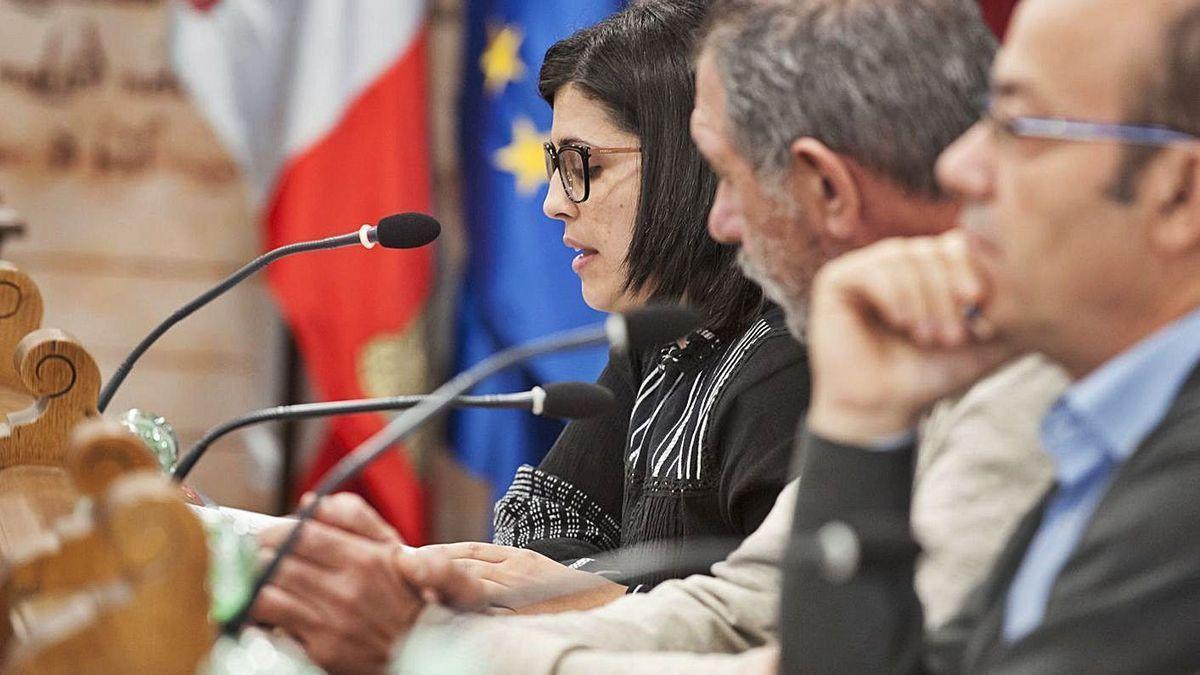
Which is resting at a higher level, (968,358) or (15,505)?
(968,358)

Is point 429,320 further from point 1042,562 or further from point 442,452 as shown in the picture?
point 1042,562

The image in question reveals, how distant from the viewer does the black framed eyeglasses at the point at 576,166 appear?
247cm

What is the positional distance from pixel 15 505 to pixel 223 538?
9.1 inches

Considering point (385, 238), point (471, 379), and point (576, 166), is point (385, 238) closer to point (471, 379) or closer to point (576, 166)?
point (576, 166)

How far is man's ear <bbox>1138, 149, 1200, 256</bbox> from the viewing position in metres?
1.13

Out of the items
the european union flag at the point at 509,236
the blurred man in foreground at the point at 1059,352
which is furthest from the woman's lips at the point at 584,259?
the european union flag at the point at 509,236

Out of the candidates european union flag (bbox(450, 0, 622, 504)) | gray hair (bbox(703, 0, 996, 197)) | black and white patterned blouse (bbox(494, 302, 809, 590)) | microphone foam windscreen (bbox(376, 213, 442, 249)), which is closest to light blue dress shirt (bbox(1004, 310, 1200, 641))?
gray hair (bbox(703, 0, 996, 197))

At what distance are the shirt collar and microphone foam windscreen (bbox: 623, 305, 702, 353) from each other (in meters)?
0.47

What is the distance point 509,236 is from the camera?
174 inches

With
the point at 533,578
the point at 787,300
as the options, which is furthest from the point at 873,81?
the point at 533,578

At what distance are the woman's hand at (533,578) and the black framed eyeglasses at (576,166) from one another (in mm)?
611

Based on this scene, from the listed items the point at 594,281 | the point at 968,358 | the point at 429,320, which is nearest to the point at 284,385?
the point at 429,320

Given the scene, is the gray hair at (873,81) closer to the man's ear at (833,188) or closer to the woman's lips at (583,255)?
the man's ear at (833,188)

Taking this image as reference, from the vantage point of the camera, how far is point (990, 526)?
132 cm
